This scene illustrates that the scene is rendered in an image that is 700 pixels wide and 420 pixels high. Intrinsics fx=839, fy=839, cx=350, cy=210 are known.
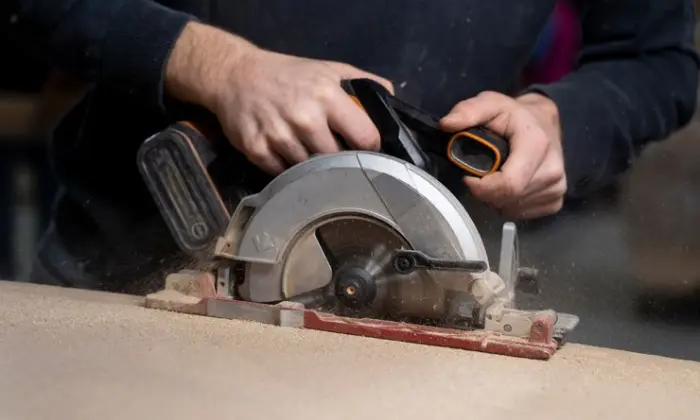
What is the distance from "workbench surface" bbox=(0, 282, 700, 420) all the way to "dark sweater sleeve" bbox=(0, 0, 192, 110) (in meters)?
0.49

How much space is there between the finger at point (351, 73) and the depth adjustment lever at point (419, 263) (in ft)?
1.10

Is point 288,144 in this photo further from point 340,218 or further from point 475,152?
point 475,152

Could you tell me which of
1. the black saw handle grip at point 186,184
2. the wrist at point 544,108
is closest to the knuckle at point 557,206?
the wrist at point 544,108

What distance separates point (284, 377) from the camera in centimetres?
94

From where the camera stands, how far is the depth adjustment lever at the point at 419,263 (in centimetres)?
117

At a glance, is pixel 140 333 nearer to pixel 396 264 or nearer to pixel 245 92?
pixel 396 264

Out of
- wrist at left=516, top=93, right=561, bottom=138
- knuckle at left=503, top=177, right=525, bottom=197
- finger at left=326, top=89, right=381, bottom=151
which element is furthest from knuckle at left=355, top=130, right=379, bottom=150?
wrist at left=516, top=93, right=561, bottom=138

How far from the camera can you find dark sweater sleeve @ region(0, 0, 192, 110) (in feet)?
4.90

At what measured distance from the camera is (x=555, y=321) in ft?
3.92

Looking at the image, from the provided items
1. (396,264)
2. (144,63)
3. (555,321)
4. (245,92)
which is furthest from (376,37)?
(555,321)

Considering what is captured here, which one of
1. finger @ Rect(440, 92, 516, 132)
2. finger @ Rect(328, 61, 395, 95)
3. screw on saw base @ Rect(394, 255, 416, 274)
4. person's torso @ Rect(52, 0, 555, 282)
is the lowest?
screw on saw base @ Rect(394, 255, 416, 274)

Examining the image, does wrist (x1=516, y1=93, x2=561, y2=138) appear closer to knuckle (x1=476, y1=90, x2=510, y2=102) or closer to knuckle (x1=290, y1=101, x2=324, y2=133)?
knuckle (x1=476, y1=90, x2=510, y2=102)

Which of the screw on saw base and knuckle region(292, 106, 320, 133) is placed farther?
knuckle region(292, 106, 320, 133)

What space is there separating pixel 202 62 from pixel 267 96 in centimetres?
16
